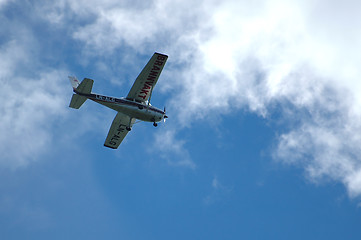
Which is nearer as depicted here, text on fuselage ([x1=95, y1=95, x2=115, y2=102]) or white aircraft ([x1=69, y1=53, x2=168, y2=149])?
white aircraft ([x1=69, y1=53, x2=168, y2=149])

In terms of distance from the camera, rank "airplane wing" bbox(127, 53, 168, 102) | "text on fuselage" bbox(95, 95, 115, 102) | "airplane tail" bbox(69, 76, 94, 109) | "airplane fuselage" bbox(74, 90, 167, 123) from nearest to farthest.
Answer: "airplane tail" bbox(69, 76, 94, 109), "airplane wing" bbox(127, 53, 168, 102), "text on fuselage" bbox(95, 95, 115, 102), "airplane fuselage" bbox(74, 90, 167, 123)

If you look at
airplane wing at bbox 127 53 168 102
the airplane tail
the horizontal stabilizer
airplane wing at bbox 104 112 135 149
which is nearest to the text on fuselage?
the airplane tail

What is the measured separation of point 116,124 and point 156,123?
515 centimetres

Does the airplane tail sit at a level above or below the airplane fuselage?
below

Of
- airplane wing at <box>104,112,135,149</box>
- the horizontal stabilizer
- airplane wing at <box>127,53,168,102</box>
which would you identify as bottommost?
the horizontal stabilizer

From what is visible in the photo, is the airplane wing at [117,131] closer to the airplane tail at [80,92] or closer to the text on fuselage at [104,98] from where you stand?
the text on fuselage at [104,98]

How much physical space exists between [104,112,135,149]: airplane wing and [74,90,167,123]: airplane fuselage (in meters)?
2.90

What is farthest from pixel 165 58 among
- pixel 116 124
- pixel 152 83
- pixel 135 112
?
pixel 116 124

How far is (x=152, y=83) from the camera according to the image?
151 feet

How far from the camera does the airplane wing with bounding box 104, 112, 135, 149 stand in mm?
50469

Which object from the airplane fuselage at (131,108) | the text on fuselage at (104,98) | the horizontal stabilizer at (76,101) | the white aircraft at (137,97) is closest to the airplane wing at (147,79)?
the white aircraft at (137,97)

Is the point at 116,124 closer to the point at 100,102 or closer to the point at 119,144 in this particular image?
the point at 119,144

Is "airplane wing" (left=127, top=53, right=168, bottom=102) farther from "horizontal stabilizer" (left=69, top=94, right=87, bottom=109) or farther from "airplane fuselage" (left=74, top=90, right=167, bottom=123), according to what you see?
"horizontal stabilizer" (left=69, top=94, right=87, bottom=109)

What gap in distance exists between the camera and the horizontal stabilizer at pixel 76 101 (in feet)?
146
